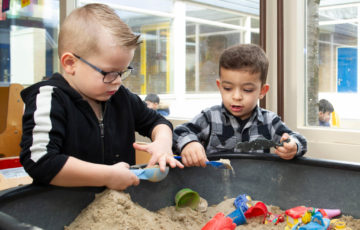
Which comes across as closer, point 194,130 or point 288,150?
point 288,150

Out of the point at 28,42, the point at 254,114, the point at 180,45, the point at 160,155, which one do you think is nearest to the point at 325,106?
the point at 254,114

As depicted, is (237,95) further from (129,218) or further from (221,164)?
(129,218)

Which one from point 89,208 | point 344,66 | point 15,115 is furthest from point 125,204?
point 15,115

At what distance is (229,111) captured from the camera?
1.12m

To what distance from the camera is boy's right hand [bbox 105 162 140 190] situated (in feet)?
2.15

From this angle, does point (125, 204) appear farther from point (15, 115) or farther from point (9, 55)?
point (9, 55)

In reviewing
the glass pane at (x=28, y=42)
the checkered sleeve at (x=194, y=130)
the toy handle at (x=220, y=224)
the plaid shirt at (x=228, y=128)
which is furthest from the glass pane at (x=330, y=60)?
the glass pane at (x=28, y=42)

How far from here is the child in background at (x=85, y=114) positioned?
64 cm

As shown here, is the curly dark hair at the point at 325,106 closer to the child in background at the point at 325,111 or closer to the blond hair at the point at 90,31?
the child in background at the point at 325,111

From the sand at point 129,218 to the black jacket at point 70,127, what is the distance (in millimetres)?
91

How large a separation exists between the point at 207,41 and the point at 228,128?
67.0 inches

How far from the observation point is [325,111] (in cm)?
131

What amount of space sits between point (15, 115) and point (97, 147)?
1.38 m

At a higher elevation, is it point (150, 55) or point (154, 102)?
point (150, 55)
